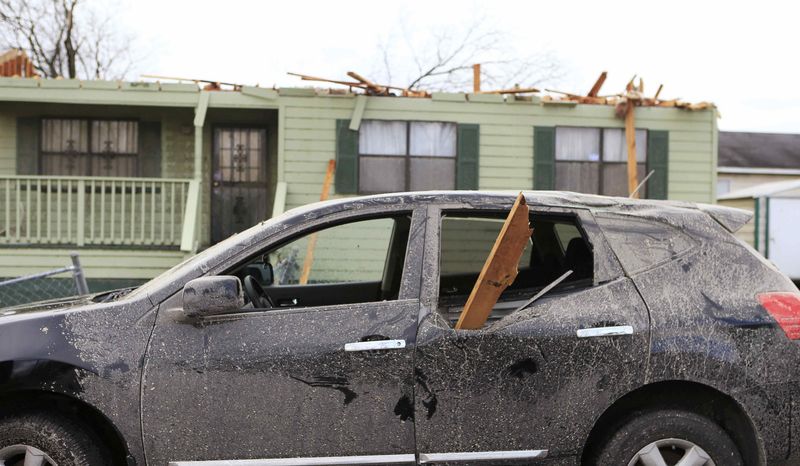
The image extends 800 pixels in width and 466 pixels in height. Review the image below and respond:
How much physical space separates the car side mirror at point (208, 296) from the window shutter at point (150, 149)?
1101 centimetres

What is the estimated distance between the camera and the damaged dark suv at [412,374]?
3.37 metres

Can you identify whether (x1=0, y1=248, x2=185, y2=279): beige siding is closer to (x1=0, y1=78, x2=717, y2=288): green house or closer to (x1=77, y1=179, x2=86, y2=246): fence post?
(x1=0, y1=78, x2=717, y2=288): green house

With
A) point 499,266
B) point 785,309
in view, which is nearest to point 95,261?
point 499,266

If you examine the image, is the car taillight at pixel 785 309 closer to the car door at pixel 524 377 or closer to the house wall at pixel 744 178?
the car door at pixel 524 377

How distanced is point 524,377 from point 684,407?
776mm

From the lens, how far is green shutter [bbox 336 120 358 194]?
12.8 meters

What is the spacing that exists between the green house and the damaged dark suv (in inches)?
337

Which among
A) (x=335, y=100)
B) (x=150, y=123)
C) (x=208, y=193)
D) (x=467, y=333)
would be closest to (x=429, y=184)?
(x=335, y=100)

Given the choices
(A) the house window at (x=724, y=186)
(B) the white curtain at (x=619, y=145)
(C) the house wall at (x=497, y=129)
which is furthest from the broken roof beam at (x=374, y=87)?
(A) the house window at (x=724, y=186)

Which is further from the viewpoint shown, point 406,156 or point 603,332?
point 406,156

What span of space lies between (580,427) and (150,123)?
11.9 meters

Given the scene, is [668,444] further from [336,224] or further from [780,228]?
[780,228]

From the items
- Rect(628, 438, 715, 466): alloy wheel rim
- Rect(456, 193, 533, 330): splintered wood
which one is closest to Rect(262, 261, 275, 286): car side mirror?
Rect(456, 193, 533, 330): splintered wood

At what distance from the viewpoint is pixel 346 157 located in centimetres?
1285
